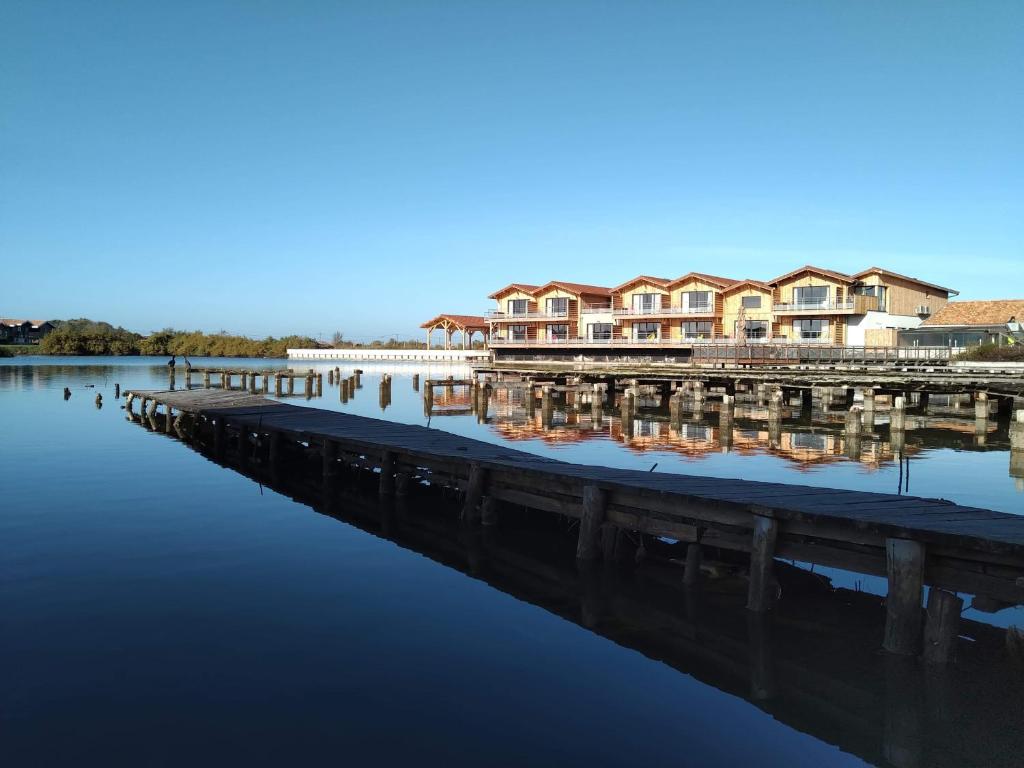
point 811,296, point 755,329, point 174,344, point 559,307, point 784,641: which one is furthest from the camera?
point 174,344

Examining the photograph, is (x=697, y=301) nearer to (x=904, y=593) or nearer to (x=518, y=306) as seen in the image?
(x=518, y=306)

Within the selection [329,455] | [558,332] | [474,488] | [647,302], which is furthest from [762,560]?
[558,332]

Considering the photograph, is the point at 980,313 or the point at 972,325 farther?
the point at 980,313

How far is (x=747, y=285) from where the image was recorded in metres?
65.0

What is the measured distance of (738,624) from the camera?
958 centimetres

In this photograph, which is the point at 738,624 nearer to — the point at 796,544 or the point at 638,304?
the point at 796,544

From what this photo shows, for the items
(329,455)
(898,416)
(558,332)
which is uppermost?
(558,332)

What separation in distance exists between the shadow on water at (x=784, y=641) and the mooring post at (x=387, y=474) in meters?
2.54

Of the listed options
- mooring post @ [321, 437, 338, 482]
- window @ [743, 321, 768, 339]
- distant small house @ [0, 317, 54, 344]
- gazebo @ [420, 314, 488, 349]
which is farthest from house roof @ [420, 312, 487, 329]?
distant small house @ [0, 317, 54, 344]

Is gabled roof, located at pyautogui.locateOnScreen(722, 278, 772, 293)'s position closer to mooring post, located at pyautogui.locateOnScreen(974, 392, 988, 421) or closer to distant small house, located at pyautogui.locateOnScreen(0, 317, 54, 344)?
mooring post, located at pyautogui.locateOnScreen(974, 392, 988, 421)

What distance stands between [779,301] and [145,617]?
61.7 meters

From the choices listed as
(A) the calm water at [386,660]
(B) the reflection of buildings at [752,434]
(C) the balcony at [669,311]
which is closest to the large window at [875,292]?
(C) the balcony at [669,311]

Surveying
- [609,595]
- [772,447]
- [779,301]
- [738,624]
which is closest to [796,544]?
[738,624]

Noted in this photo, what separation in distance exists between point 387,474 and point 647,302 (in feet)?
188
